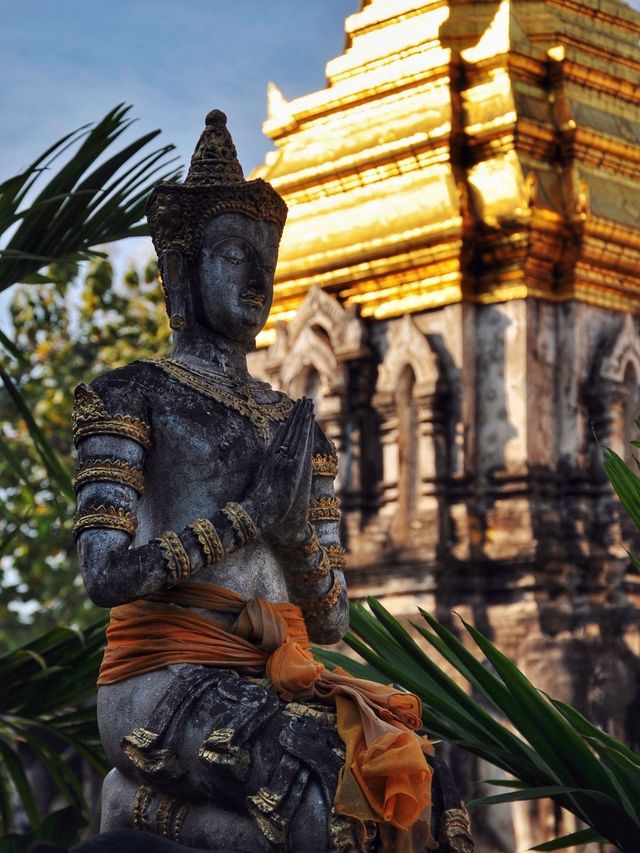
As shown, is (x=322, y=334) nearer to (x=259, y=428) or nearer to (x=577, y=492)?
(x=577, y=492)

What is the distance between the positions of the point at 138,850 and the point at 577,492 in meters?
7.62

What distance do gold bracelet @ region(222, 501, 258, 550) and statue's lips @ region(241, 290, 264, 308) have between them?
2.03 feet

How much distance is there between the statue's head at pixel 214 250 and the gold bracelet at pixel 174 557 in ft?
2.36

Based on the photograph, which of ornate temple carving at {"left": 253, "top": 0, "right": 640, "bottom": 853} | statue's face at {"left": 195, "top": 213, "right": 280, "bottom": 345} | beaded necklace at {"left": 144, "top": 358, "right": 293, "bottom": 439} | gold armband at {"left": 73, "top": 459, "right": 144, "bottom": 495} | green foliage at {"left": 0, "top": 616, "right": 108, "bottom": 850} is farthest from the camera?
ornate temple carving at {"left": 253, "top": 0, "right": 640, "bottom": 853}

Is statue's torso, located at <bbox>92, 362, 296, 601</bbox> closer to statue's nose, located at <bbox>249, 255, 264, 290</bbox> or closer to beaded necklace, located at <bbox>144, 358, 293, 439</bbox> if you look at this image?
beaded necklace, located at <bbox>144, 358, 293, 439</bbox>

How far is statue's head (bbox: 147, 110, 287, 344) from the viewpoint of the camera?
16.3ft

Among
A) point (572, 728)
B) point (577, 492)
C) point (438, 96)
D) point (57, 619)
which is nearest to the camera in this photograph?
point (572, 728)

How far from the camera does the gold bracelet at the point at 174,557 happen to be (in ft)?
14.7

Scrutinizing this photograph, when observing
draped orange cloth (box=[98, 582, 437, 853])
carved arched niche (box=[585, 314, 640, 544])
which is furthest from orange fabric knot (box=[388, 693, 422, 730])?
carved arched niche (box=[585, 314, 640, 544])

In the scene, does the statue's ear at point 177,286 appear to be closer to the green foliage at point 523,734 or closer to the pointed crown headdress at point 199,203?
the pointed crown headdress at point 199,203

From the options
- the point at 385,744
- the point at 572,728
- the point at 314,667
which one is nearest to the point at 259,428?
Answer: the point at 314,667

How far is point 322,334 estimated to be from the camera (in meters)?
12.3

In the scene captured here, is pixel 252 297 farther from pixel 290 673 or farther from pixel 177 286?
pixel 290 673

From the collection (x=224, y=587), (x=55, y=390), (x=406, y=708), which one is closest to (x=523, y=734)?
(x=406, y=708)
